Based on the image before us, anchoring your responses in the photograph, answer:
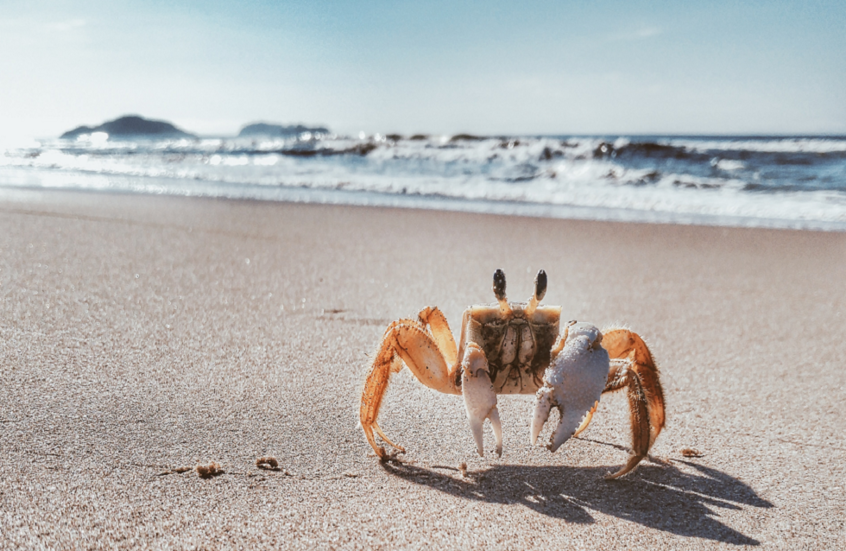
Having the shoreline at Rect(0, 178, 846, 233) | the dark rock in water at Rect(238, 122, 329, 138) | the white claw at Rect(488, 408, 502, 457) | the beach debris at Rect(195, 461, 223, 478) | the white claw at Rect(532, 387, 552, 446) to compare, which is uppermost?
the dark rock in water at Rect(238, 122, 329, 138)

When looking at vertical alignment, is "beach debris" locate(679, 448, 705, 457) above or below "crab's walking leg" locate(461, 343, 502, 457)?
below

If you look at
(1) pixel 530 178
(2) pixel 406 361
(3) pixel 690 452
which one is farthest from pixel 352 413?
(1) pixel 530 178

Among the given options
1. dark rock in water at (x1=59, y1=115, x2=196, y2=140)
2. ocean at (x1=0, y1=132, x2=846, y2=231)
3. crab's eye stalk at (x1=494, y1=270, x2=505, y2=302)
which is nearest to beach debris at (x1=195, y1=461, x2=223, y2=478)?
crab's eye stalk at (x1=494, y1=270, x2=505, y2=302)

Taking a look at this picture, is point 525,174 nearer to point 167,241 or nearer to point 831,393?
point 167,241

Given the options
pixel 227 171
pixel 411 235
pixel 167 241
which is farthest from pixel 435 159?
pixel 167 241

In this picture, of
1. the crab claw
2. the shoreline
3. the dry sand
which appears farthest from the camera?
the shoreline

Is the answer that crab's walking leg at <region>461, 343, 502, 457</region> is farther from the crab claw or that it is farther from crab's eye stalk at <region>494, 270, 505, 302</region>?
crab's eye stalk at <region>494, 270, 505, 302</region>

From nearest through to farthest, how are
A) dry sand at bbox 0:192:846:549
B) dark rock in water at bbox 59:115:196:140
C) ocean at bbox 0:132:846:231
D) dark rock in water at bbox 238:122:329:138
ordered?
dry sand at bbox 0:192:846:549 < ocean at bbox 0:132:846:231 < dark rock in water at bbox 238:122:329:138 < dark rock in water at bbox 59:115:196:140
